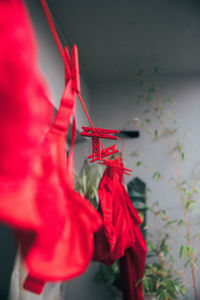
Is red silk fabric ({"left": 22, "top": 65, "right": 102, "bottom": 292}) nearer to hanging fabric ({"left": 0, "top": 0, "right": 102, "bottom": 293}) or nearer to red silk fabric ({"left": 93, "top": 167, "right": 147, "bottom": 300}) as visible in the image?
hanging fabric ({"left": 0, "top": 0, "right": 102, "bottom": 293})

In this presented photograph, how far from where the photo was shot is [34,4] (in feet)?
4.31

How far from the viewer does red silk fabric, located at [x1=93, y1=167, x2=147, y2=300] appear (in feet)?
3.14

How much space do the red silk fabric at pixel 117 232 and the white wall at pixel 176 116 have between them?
0.94m

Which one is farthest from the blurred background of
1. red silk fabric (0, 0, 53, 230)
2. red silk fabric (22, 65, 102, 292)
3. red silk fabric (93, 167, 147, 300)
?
red silk fabric (0, 0, 53, 230)

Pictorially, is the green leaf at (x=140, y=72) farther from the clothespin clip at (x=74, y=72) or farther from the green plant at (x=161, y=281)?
the clothespin clip at (x=74, y=72)

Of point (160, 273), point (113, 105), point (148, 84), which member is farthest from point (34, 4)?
point (160, 273)

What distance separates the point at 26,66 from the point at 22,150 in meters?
0.09

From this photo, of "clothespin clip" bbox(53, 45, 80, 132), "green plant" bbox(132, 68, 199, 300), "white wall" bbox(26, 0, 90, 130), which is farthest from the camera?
"green plant" bbox(132, 68, 199, 300)

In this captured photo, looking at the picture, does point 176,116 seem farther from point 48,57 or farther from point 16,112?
point 16,112

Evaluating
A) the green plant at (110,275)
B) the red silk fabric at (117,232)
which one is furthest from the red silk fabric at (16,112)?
the green plant at (110,275)

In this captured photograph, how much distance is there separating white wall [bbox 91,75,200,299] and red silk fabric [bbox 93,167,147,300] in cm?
94

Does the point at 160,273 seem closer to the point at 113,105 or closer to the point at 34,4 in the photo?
the point at 113,105

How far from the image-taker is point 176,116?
2.45m

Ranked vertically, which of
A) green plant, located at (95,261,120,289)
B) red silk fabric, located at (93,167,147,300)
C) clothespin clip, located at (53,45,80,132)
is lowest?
green plant, located at (95,261,120,289)
